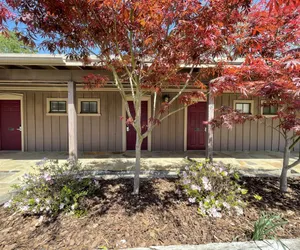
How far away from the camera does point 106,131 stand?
616 cm

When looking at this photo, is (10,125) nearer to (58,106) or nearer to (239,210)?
(58,106)

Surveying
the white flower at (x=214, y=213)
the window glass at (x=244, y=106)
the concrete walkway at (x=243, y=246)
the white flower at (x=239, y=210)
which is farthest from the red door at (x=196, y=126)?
the concrete walkway at (x=243, y=246)

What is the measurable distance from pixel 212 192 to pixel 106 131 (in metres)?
4.50

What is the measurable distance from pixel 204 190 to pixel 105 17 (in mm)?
2640

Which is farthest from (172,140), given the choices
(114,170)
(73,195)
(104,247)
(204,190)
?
(104,247)

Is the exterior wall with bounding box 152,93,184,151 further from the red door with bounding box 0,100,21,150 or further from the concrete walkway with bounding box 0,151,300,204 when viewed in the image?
the red door with bounding box 0,100,21,150

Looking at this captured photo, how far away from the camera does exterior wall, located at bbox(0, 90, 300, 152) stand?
6.05 meters

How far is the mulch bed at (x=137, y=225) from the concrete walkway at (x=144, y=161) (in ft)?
4.45

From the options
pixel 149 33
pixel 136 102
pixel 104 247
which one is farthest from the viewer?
pixel 136 102

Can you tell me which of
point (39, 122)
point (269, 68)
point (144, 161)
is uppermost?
point (269, 68)

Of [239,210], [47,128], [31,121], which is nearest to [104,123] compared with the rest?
[47,128]

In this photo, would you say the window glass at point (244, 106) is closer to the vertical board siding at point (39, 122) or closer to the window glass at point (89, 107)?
the window glass at point (89, 107)

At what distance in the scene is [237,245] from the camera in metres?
1.77

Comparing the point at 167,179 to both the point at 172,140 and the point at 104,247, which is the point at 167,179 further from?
the point at 172,140
